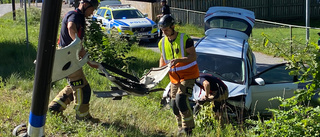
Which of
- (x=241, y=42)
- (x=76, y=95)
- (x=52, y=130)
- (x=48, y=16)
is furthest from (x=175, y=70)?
(x=241, y=42)

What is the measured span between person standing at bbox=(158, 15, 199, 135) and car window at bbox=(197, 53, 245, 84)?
2.33m

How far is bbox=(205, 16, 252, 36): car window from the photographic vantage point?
1055 centimetres

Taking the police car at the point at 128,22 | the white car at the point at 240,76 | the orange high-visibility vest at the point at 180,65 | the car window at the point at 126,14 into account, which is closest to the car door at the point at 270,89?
the white car at the point at 240,76

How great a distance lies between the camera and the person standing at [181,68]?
6215 mm

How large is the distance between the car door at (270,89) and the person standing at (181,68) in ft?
8.45

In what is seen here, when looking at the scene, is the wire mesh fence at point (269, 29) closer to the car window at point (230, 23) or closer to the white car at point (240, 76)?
the car window at point (230, 23)

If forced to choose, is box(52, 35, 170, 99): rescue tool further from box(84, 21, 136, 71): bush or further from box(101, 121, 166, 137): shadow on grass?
box(84, 21, 136, 71): bush

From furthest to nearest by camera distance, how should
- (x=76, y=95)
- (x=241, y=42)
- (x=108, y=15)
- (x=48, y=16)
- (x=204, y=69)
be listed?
(x=108, y=15)
(x=241, y=42)
(x=204, y=69)
(x=76, y=95)
(x=48, y=16)

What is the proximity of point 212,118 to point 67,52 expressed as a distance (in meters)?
2.91

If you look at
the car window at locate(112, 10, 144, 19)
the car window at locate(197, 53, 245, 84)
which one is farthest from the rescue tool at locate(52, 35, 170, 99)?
the car window at locate(112, 10, 144, 19)

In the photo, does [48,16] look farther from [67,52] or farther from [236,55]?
[236,55]

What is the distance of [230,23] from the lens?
10.6m

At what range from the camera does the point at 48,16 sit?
3691mm

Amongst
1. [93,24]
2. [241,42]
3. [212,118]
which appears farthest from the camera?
[93,24]
